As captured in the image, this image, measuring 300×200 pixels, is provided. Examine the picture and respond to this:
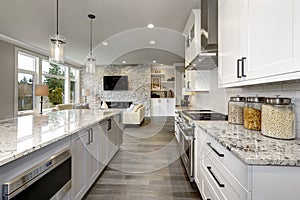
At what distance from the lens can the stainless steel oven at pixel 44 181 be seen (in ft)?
3.53

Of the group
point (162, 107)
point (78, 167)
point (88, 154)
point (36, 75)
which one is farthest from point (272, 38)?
point (162, 107)

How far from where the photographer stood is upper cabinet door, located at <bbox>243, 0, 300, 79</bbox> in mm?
1052

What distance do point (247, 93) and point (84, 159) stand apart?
197 cm

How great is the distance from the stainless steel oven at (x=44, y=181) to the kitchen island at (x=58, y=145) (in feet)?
0.12

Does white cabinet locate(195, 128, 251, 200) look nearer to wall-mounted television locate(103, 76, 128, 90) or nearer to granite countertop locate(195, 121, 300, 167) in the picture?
granite countertop locate(195, 121, 300, 167)

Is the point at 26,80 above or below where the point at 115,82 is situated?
below

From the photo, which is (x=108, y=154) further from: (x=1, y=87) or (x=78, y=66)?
(x=78, y=66)

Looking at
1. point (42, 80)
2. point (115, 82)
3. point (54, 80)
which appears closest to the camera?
point (42, 80)

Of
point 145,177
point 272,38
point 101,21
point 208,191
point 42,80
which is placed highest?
point 101,21

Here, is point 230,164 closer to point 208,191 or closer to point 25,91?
point 208,191

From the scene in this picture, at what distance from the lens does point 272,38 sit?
1.24 metres

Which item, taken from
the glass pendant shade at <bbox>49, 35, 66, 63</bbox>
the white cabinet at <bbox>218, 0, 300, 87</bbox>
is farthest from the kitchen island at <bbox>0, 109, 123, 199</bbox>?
the white cabinet at <bbox>218, 0, 300, 87</bbox>

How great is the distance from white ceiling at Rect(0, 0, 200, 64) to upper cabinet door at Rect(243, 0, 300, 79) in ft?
7.57

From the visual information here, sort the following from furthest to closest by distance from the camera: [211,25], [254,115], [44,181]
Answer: [211,25] < [254,115] < [44,181]
